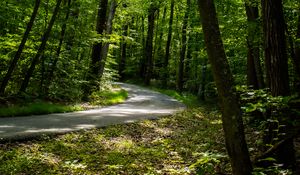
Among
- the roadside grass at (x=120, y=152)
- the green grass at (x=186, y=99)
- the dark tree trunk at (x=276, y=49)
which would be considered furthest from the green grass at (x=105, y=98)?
the dark tree trunk at (x=276, y=49)

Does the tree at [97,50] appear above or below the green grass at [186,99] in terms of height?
above

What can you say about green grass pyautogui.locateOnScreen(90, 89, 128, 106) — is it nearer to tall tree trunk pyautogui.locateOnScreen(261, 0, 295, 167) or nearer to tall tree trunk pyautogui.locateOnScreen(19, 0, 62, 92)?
tall tree trunk pyautogui.locateOnScreen(19, 0, 62, 92)

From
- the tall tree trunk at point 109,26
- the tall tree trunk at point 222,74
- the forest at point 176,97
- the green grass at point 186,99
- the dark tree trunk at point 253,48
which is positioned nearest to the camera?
the tall tree trunk at point 222,74

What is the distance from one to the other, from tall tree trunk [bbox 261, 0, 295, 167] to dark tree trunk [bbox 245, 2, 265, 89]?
12.4 ft

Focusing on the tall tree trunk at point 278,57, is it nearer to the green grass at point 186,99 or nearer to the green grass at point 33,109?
the green grass at point 33,109

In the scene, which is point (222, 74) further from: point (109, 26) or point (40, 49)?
point (109, 26)

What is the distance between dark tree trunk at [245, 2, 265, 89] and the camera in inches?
436

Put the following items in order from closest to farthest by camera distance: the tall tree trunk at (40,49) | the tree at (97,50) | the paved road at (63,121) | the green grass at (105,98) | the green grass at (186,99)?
the paved road at (63,121)
the tall tree trunk at (40,49)
the green grass at (105,98)
the tree at (97,50)
the green grass at (186,99)

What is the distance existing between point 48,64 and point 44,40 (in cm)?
182

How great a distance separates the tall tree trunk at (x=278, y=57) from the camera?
6980 millimetres

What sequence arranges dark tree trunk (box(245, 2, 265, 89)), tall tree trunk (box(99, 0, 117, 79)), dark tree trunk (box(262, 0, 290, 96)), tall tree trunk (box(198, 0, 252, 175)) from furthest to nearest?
tall tree trunk (box(99, 0, 117, 79))
dark tree trunk (box(245, 2, 265, 89))
dark tree trunk (box(262, 0, 290, 96))
tall tree trunk (box(198, 0, 252, 175))

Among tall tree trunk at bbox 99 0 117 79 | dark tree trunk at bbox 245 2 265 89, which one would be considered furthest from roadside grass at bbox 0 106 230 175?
tall tree trunk at bbox 99 0 117 79

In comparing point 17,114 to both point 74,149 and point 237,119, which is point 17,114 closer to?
point 74,149

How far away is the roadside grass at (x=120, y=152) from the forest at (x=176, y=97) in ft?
0.09
